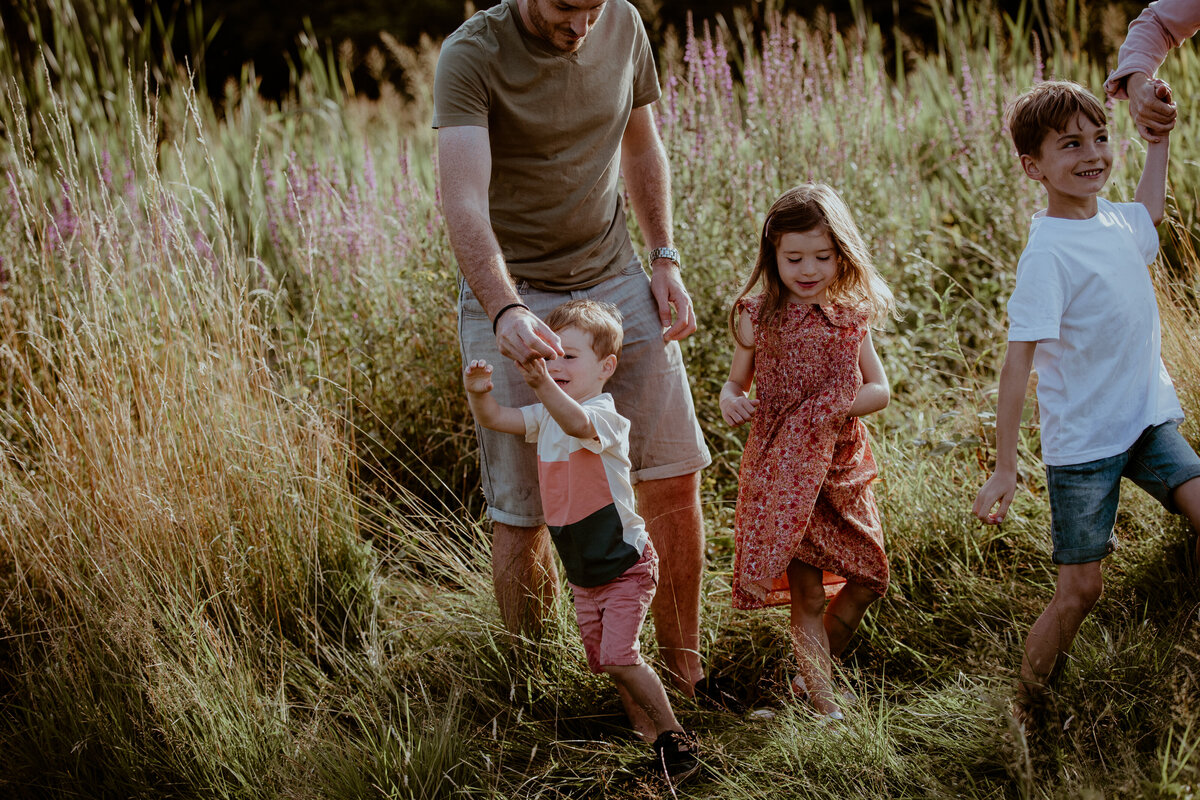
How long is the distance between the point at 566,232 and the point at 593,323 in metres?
0.35

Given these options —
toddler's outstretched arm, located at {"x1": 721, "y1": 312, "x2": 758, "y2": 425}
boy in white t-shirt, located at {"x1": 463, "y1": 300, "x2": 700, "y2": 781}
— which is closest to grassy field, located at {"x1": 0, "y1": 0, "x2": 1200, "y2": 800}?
boy in white t-shirt, located at {"x1": 463, "y1": 300, "x2": 700, "y2": 781}

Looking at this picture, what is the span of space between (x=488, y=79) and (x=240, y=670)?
5.14 ft

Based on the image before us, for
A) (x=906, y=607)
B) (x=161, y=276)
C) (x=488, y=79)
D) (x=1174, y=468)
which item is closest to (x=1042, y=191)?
(x=906, y=607)

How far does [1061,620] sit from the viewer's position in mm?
2252

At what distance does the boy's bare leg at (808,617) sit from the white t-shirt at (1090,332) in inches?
26.0

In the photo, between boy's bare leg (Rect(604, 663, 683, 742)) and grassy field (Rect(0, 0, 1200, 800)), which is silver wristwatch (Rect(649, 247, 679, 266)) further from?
boy's bare leg (Rect(604, 663, 683, 742))

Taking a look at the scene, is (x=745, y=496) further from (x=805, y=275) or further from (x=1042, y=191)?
(x=1042, y=191)

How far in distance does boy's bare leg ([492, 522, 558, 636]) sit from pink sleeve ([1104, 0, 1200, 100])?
1715 millimetres

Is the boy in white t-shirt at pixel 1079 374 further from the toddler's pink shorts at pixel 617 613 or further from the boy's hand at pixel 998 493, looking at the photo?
the toddler's pink shorts at pixel 617 613

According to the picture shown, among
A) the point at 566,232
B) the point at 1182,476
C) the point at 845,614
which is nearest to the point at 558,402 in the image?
the point at 566,232

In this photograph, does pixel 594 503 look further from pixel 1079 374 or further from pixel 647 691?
pixel 1079 374

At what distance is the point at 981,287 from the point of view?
15.0ft

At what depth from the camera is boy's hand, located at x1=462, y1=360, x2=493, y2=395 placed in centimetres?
231

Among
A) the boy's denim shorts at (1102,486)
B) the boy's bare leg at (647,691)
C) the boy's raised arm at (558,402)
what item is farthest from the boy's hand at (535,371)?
A: the boy's denim shorts at (1102,486)
